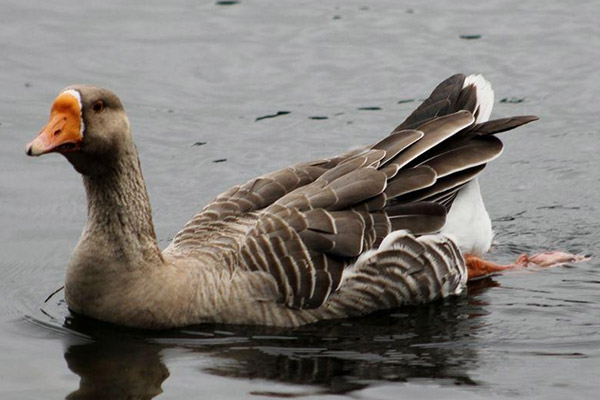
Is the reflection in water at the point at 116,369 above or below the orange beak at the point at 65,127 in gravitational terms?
below

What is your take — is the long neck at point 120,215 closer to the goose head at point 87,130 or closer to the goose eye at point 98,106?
the goose head at point 87,130

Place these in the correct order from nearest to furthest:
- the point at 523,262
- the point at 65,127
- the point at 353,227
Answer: the point at 65,127
the point at 353,227
the point at 523,262

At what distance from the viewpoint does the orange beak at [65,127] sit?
9406mm

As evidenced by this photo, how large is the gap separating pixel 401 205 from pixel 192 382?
264 cm

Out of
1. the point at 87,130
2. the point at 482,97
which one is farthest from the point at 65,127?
the point at 482,97

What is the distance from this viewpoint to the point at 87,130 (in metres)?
9.62

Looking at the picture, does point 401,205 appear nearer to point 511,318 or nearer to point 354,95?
point 511,318

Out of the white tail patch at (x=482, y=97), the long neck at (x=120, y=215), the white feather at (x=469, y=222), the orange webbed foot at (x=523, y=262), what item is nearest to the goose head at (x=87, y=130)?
the long neck at (x=120, y=215)

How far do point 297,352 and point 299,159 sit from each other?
4.61 meters

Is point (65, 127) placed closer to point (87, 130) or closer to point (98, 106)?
point (87, 130)

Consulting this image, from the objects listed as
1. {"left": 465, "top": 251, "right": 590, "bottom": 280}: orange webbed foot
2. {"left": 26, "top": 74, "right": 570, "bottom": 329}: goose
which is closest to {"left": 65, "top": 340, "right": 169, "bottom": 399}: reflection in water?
{"left": 26, "top": 74, "right": 570, "bottom": 329}: goose

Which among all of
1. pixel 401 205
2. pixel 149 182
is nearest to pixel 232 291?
pixel 401 205

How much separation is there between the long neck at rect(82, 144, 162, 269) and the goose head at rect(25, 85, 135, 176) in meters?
0.13

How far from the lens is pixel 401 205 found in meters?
10.9
